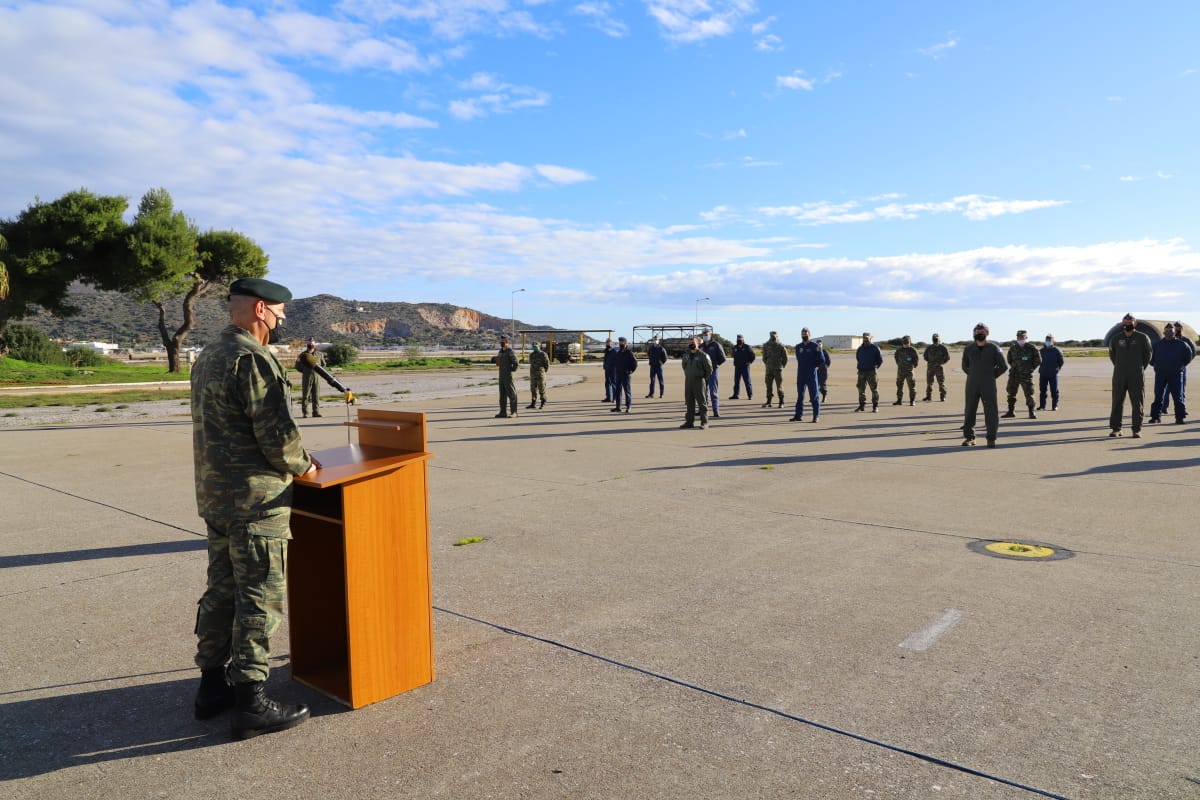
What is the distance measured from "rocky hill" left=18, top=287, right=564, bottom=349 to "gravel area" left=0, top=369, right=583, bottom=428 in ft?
108

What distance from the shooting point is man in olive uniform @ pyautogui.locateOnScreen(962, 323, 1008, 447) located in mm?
12195

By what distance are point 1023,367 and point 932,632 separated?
14158 mm

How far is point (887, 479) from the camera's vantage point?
9.73 meters

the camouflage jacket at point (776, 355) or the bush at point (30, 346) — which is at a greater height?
the bush at point (30, 346)

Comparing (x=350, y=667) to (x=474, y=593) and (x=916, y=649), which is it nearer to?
(x=474, y=593)

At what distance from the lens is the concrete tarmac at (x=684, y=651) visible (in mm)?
3088

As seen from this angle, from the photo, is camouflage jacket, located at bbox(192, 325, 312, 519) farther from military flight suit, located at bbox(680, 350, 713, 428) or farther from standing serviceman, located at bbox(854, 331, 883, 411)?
standing serviceman, located at bbox(854, 331, 883, 411)

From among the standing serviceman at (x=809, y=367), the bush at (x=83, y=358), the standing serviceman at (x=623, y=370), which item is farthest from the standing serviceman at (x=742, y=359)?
the bush at (x=83, y=358)

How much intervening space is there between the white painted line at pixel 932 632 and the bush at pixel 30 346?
4490 centimetres

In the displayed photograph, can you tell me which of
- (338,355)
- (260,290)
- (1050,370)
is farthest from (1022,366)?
(338,355)

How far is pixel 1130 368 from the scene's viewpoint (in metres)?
13.4

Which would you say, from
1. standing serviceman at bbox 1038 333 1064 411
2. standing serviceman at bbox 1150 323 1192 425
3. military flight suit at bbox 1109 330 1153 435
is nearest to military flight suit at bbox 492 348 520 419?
military flight suit at bbox 1109 330 1153 435

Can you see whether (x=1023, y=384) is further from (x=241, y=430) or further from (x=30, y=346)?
(x=30, y=346)

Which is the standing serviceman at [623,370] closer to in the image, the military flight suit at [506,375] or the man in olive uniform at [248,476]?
the military flight suit at [506,375]
